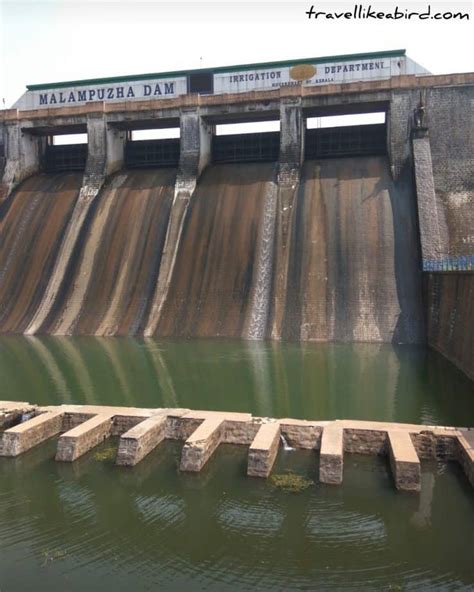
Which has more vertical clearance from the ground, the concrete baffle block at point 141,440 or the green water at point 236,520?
the concrete baffle block at point 141,440

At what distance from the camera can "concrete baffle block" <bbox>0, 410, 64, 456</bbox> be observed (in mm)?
10961

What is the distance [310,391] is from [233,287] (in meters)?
11.4

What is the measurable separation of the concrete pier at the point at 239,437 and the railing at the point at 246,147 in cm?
2505

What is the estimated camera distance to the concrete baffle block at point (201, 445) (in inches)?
399

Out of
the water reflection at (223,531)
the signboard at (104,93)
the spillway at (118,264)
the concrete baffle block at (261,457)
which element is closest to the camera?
the water reflection at (223,531)

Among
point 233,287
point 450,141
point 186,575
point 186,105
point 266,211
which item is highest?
point 186,105

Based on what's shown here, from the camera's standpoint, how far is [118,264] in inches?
1128

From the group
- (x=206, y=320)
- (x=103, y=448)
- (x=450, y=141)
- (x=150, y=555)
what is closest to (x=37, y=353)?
(x=206, y=320)

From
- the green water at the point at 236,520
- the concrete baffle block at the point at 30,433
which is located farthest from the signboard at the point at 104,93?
the concrete baffle block at the point at 30,433

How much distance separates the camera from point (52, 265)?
96.5 feet

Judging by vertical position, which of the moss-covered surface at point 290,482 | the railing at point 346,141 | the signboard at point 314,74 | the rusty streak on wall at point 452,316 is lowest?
the moss-covered surface at point 290,482

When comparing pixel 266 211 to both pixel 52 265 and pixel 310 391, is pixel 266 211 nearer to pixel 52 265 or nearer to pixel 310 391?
pixel 52 265

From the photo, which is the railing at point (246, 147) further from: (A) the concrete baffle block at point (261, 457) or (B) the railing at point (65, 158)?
(A) the concrete baffle block at point (261, 457)

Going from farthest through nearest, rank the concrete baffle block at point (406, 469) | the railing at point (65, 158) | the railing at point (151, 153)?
the railing at point (65, 158)
the railing at point (151, 153)
the concrete baffle block at point (406, 469)
